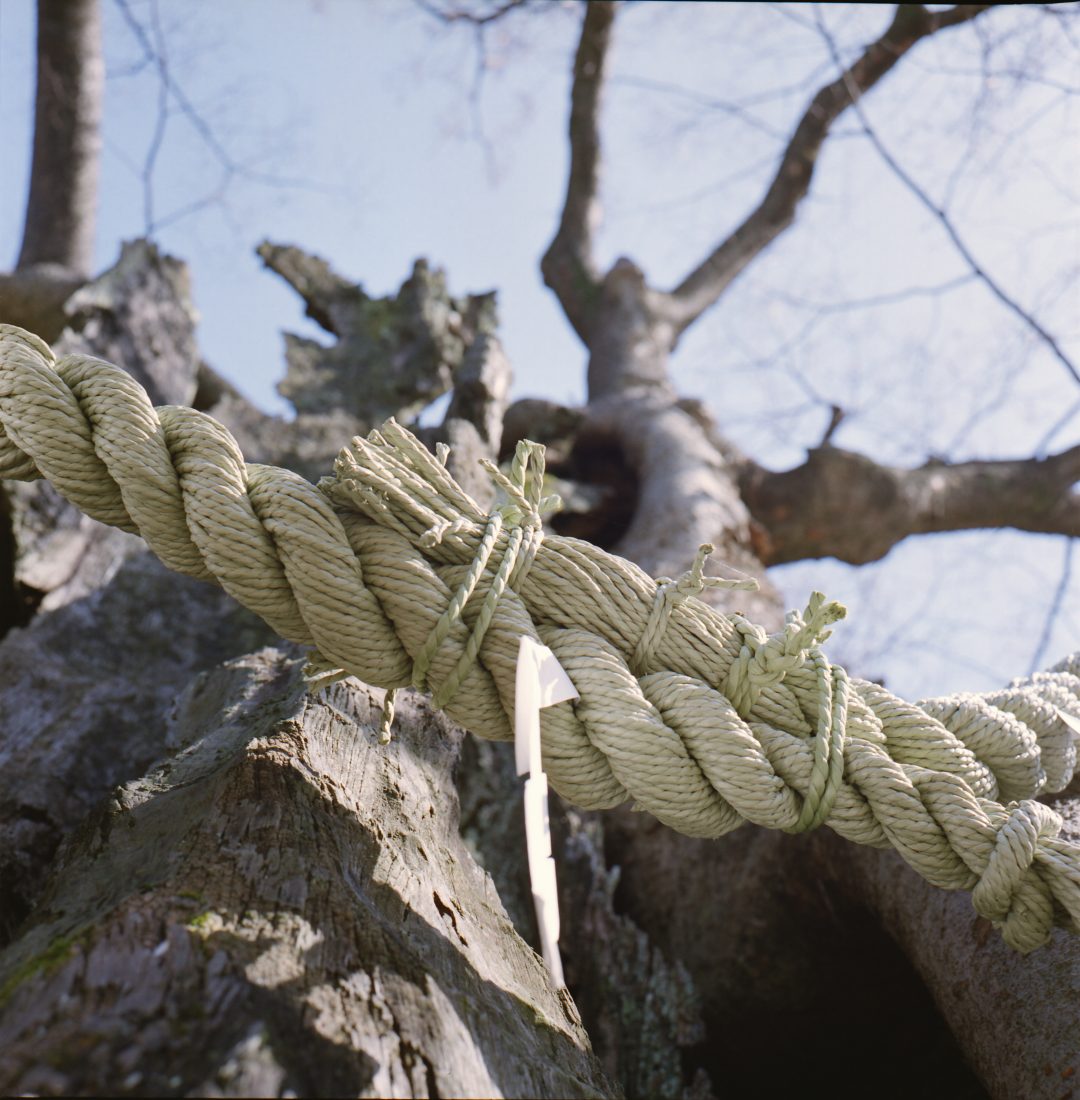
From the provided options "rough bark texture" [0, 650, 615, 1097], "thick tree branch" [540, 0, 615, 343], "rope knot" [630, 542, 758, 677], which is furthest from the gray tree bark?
"thick tree branch" [540, 0, 615, 343]

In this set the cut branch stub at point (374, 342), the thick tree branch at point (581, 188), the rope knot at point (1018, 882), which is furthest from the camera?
the thick tree branch at point (581, 188)

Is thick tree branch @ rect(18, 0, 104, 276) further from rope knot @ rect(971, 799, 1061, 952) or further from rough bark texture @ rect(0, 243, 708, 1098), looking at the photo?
rope knot @ rect(971, 799, 1061, 952)

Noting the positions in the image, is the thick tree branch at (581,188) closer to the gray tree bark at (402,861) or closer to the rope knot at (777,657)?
the gray tree bark at (402,861)

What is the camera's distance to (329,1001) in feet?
1.98

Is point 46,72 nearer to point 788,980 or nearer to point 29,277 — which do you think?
point 29,277

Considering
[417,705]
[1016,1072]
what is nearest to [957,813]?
[1016,1072]

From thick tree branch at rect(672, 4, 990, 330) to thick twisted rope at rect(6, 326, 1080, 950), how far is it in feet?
9.69

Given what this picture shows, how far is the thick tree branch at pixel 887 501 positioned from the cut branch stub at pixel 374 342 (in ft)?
3.25

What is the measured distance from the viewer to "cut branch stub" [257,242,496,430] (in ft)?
7.57

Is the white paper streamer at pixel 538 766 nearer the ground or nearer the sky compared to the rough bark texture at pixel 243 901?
nearer the sky

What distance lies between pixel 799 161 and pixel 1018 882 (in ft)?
→ 11.4

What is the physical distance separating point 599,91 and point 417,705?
3.34 metres

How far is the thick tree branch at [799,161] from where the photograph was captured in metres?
3.43

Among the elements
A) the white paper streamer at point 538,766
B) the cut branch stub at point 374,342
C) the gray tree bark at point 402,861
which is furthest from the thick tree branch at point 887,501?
the white paper streamer at point 538,766
